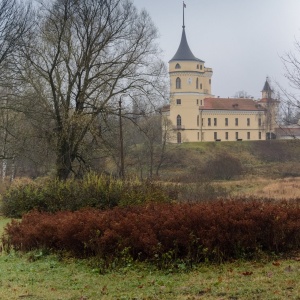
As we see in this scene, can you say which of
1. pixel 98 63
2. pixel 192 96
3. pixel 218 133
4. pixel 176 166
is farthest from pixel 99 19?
pixel 218 133

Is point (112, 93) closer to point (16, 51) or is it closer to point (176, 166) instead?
point (16, 51)

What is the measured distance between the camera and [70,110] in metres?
23.4

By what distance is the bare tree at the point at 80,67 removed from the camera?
887 inches

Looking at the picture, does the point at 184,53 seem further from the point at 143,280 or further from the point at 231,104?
the point at 143,280

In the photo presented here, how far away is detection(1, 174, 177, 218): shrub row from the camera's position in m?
16.7

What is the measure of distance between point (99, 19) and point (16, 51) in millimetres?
4466

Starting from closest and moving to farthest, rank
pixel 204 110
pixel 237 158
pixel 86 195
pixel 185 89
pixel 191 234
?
1. pixel 191 234
2. pixel 86 195
3. pixel 237 158
4. pixel 185 89
5. pixel 204 110

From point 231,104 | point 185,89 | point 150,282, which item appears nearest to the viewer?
point 150,282

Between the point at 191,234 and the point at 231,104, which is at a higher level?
the point at 231,104

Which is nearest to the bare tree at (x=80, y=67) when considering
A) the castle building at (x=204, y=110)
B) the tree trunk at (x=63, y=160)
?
the tree trunk at (x=63, y=160)

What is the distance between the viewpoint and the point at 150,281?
6.83 m

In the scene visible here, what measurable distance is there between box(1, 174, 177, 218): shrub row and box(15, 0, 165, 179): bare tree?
14.6ft

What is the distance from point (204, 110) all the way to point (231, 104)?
217 inches

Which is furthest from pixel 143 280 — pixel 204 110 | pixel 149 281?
pixel 204 110
